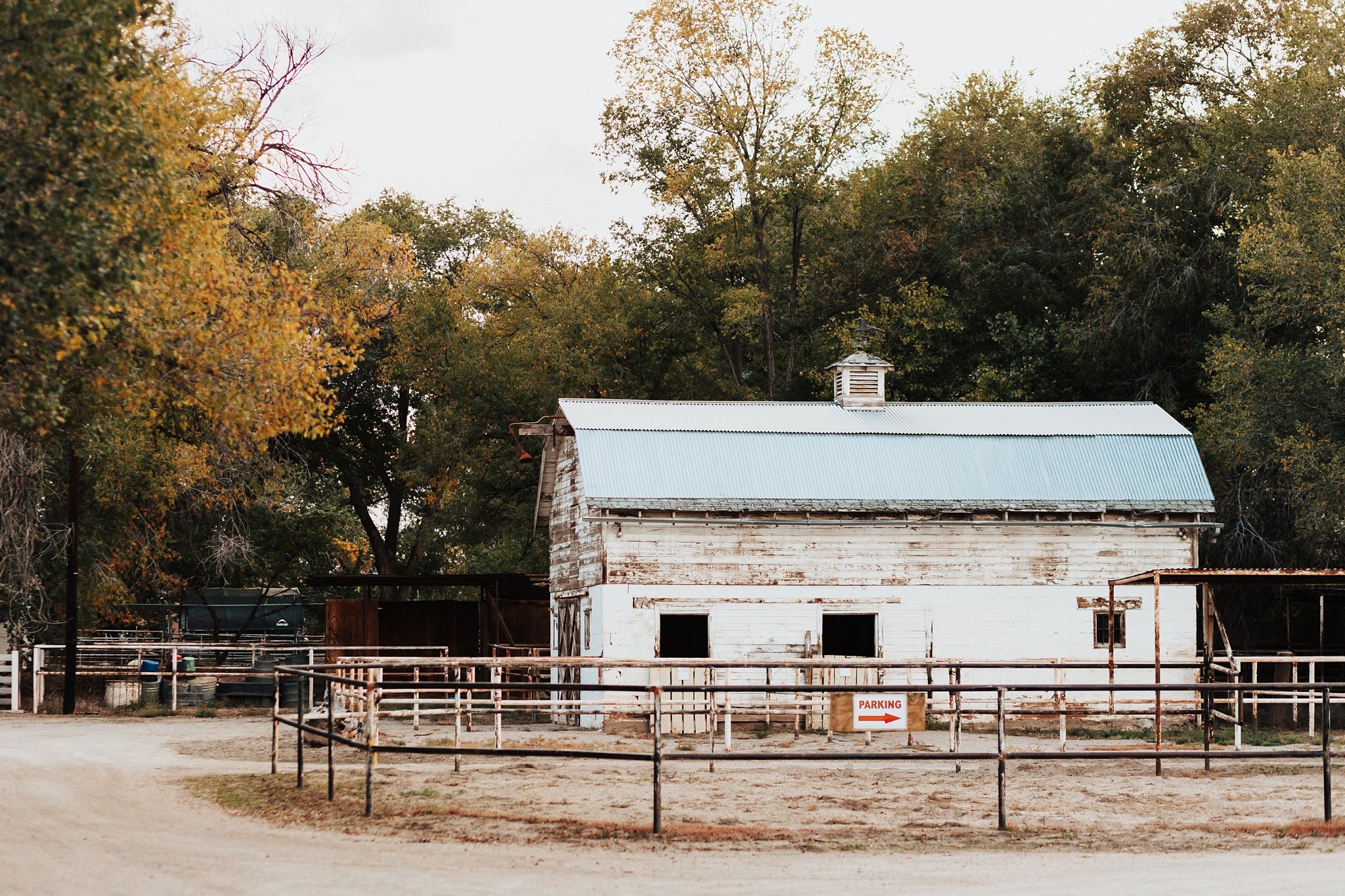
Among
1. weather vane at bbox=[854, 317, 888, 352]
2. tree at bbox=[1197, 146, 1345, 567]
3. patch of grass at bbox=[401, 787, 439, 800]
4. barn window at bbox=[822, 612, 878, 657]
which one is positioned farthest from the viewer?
weather vane at bbox=[854, 317, 888, 352]

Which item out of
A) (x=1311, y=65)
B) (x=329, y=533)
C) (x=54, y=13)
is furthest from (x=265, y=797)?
(x=329, y=533)

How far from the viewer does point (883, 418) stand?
96.1 ft

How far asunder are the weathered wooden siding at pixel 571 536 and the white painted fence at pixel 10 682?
35.8ft

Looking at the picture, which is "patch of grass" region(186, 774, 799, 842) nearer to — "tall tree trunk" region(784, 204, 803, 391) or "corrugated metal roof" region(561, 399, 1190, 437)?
"corrugated metal roof" region(561, 399, 1190, 437)

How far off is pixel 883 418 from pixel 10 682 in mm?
18982

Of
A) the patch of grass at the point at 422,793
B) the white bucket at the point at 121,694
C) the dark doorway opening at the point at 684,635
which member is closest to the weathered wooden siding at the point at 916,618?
the dark doorway opening at the point at 684,635

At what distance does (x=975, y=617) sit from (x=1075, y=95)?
81.1 feet

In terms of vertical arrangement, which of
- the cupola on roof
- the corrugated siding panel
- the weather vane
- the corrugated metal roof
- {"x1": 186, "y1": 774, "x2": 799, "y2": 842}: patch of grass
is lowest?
{"x1": 186, "y1": 774, "x2": 799, "y2": 842}: patch of grass

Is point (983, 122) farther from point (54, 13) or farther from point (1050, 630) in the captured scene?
point (54, 13)

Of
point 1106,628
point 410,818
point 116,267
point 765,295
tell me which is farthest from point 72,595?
point 765,295

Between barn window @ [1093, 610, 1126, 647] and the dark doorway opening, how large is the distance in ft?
23.0

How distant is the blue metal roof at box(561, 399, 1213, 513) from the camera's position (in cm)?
2577

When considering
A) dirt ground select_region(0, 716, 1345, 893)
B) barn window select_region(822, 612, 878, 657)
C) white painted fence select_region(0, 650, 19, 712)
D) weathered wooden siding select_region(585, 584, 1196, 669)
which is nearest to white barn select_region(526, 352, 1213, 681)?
weathered wooden siding select_region(585, 584, 1196, 669)

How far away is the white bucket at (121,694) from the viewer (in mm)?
30594
